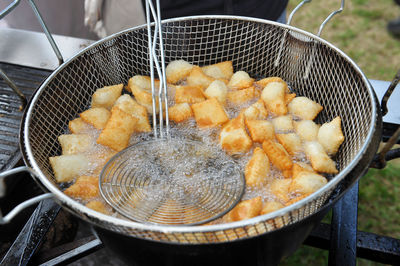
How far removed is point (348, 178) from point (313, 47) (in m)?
0.56

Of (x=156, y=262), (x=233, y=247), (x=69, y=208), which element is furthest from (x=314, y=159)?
(x=69, y=208)

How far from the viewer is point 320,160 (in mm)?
1012

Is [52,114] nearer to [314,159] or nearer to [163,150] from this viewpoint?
[163,150]

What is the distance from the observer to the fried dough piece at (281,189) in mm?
946

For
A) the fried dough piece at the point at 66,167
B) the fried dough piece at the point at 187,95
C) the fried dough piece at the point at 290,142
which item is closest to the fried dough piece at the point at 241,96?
the fried dough piece at the point at 187,95

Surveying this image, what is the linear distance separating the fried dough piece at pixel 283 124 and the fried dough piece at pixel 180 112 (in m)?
0.30

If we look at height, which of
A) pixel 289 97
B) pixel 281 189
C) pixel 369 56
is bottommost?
pixel 369 56

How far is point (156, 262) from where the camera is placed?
82cm

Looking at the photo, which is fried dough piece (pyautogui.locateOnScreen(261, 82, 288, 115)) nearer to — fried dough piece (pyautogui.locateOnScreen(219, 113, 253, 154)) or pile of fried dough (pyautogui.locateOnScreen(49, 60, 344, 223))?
pile of fried dough (pyautogui.locateOnScreen(49, 60, 344, 223))

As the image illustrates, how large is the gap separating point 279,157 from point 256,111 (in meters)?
0.22

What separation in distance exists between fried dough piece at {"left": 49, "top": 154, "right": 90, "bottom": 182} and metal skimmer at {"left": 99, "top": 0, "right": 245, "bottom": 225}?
0.11m

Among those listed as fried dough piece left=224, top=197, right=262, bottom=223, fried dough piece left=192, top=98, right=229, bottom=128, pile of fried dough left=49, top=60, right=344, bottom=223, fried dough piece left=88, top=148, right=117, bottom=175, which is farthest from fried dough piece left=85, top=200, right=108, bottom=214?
fried dough piece left=192, top=98, right=229, bottom=128

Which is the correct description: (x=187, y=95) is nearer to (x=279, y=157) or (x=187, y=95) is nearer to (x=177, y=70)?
(x=177, y=70)

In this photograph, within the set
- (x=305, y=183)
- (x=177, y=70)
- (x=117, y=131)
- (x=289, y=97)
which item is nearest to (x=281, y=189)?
(x=305, y=183)
